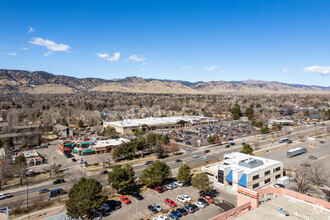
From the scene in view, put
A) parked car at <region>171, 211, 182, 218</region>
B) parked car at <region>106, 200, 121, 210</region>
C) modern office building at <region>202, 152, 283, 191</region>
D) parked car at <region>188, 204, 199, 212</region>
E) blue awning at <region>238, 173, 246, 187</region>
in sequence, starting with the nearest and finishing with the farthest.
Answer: parked car at <region>171, 211, 182, 218</region>
parked car at <region>188, 204, 199, 212</region>
parked car at <region>106, 200, 121, 210</region>
blue awning at <region>238, 173, 246, 187</region>
modern office building at <region>202, 152, 283, 191</region>

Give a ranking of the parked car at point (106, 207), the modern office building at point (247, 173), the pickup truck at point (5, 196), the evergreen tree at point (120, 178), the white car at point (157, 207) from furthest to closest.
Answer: the modern office building at point (247, 173)
the pickup truck at point (5, 196)
the evergreen tree at point (120, 178)
the parked car at point (106, 207)
the white car at point (157, 207)

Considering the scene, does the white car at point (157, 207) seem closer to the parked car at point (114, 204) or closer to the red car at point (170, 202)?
the red car at point (170, 202)

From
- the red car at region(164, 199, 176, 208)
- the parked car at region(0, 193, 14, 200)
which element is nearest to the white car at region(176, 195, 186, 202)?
the red car at region(164, 199, 176, 208)

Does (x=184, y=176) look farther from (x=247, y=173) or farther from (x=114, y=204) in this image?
(x=114, y=204)

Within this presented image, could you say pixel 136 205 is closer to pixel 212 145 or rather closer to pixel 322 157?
pixel 212 145

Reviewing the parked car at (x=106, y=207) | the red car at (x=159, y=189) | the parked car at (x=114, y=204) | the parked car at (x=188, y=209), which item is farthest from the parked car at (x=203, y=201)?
the parked car at (x=106, y=207)

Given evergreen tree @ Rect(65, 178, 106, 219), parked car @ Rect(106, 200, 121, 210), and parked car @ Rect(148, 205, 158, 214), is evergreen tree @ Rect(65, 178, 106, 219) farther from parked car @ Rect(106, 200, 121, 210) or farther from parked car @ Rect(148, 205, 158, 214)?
parked car @ Rect(148, 205, 158, 214)

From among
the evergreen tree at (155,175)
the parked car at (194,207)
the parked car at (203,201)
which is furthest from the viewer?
the evergreen tree at (155,175)
